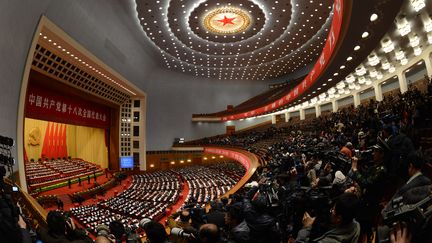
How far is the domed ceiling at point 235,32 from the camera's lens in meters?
15.4

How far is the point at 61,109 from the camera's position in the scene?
15.4 m

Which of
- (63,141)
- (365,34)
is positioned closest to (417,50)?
(365,34)

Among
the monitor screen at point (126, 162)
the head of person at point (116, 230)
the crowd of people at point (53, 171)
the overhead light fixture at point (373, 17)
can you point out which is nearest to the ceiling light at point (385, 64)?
the overhead light fixture at point (373, 17)

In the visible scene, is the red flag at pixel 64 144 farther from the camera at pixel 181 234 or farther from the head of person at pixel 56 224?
the camera at pixel 181 234

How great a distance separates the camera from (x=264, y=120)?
30453mm

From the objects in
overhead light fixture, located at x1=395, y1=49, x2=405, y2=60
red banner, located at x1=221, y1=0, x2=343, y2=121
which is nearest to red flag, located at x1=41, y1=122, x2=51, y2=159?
red banner, located at x1=221, y1=0, x2=343, y2=121

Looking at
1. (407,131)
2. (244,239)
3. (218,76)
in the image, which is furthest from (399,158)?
(218,76)

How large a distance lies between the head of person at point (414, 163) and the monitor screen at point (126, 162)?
2172 cm

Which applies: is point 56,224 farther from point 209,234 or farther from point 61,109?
point 61,109

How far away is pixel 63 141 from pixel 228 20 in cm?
1502

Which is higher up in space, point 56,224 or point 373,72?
point 373,72

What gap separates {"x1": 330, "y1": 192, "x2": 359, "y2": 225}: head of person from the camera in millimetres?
1513

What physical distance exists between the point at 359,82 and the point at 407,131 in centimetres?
1494

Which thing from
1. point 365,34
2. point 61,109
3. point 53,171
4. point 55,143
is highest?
→ point 61,109
